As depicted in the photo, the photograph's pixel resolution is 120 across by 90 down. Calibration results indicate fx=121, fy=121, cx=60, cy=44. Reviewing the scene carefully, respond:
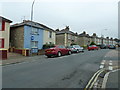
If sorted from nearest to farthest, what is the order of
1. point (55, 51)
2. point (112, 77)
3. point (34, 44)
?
point (112, 77), point (55, 51), point (34, 44)

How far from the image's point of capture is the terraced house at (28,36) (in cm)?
2391

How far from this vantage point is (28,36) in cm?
2459

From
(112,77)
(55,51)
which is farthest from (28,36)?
(112,77)

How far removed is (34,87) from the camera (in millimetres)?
4855

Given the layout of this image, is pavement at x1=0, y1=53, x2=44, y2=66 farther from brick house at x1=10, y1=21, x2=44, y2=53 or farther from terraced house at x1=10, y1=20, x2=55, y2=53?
brick house at x1=10, y1=21, x2=44, y2=53

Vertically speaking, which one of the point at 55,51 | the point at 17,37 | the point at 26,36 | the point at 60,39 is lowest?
the point at 55,51

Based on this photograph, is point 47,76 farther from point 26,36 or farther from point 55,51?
point 26,36

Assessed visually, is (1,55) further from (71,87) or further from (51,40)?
(51,40)

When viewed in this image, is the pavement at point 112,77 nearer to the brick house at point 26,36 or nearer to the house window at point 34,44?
the brick house at point 26,36

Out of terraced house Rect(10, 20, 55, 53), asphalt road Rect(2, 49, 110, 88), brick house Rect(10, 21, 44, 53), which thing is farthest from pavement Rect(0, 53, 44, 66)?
brick house Rect(10, 21, 44, 53)

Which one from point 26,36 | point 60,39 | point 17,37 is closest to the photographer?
point 26,36

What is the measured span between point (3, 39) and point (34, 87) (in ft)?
61.3

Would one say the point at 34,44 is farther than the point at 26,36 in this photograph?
Yes

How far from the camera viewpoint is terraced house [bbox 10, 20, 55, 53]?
23906mm
